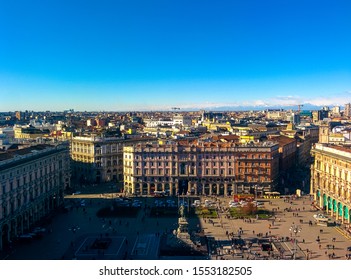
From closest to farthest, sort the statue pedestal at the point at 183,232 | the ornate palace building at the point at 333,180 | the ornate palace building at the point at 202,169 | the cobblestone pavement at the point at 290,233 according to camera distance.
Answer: the cobblestone pavement at the point at 290,233, the statue pedestal at the point at 183,232, the ornate palace building at the point at 333,180, the ornate palace building at the point at 202,169

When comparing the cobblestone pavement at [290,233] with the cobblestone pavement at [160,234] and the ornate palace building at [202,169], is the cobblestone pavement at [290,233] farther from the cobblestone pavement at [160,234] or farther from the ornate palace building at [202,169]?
the ornate palace building at [202,169]

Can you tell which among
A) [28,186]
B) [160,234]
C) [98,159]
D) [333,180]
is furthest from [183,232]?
[98,159]

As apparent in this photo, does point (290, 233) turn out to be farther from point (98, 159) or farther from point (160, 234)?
point (98, 159)

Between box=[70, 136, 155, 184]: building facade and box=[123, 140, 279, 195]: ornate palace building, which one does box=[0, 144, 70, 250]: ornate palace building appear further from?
box=[70, 136, 155, 184]: building facade

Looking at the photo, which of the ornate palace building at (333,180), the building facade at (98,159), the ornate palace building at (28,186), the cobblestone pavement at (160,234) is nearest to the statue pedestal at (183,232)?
the cobblestone pavement at (160,234)

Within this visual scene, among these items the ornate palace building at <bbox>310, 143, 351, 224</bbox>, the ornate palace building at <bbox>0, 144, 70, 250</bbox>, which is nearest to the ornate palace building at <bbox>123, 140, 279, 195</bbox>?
the ornate palace building at <bbox>310, 143, 351, 224</bbox>

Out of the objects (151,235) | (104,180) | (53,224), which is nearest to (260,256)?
(151,235)
